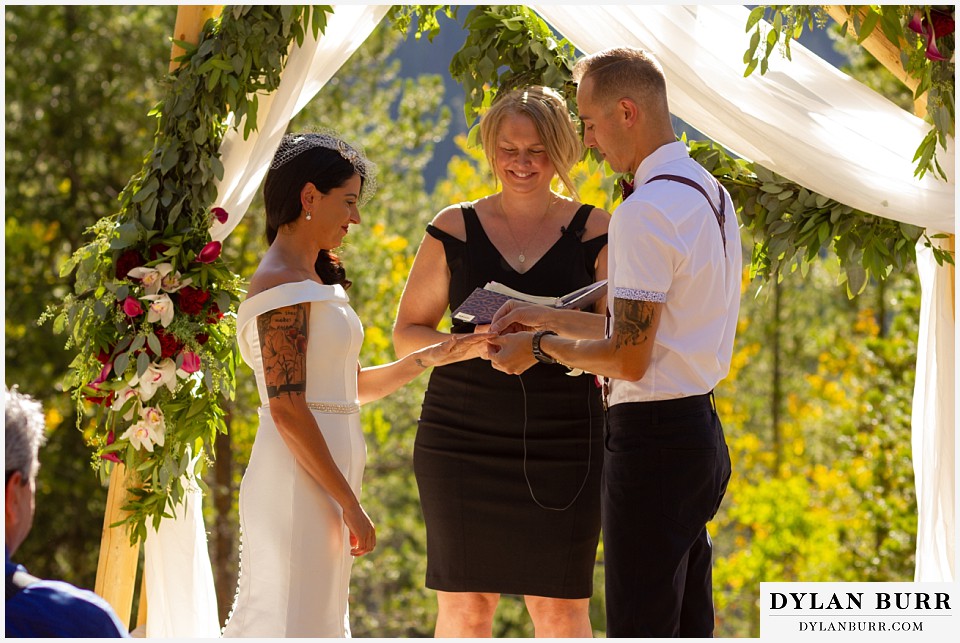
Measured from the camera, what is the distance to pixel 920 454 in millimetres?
4352

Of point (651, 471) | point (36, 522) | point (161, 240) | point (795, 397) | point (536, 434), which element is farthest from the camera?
point (795, 397)

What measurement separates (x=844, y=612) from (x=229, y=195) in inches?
106

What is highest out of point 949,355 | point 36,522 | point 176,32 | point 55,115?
point 55,115

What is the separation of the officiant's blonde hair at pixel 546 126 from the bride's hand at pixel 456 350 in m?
0.65

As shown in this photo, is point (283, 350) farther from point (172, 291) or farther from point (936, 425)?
point (936, 425)

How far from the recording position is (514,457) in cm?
389

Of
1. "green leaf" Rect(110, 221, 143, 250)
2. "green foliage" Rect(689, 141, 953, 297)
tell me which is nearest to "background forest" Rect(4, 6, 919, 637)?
"green foliage" Rect(689, 141, 953, 297)

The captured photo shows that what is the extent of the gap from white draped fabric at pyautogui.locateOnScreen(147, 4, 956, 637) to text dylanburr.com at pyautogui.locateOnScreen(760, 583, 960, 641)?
31.0 inches

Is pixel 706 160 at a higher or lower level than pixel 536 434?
higher

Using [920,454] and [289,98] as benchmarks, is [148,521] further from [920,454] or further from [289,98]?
[920,454]

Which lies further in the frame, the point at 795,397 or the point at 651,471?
the point at 795,397

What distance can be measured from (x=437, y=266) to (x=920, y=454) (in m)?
2.01

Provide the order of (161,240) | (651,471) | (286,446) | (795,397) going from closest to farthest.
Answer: (651,471) < (286,446) < (161,240) < (795,397)

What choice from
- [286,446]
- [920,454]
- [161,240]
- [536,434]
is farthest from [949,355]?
[161,240]
